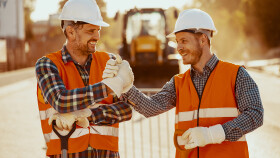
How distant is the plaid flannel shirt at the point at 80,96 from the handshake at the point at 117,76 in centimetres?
6

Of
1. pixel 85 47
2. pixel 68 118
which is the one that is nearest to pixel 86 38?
pixel 85 47

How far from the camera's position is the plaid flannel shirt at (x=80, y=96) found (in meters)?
3.06

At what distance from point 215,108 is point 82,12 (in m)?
1.24

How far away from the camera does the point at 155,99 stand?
3783 mm

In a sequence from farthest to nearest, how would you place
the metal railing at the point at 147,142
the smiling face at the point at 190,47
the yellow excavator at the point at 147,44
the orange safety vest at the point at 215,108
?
the yellow excavator at the point at 147,44 < the metal railing at the point at 147,142 < the smiling face at the point at 190,47 < the orange safety vest at the point at 215,108

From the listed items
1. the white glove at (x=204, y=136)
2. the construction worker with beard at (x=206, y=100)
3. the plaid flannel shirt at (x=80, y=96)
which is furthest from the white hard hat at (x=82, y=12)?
the white glove at (x=204, y=136)

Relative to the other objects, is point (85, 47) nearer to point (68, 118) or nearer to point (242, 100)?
point (68, 118)

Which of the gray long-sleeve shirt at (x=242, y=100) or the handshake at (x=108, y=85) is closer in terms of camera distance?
the handshake at (x=108, y=85)

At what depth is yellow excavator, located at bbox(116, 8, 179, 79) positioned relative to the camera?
19.6 meters

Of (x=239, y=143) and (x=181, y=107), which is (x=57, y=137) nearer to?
(x=181, y=107)

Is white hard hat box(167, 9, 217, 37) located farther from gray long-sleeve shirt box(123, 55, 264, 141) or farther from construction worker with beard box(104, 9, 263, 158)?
gray long-sleeve shirt box(123, 55, 264, 141)

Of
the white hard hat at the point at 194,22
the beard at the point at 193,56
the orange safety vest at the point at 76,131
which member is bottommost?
the orange safety vest at the point at 76,131

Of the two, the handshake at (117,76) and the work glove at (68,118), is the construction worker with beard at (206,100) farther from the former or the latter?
the work glove at (68,118)

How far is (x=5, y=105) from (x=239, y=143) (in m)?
11.4
